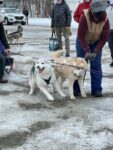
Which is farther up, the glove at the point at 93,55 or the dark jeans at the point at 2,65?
the glove at the point at 93,55

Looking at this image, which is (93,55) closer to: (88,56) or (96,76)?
(88,56)

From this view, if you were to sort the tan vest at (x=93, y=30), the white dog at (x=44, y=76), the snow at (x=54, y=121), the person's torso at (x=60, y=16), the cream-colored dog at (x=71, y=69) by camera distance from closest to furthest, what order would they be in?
the snow at (x=54, y=121), the tan vest at (x=93, y=30), the cream-colored dog at (x=71, y=69), the white dog at (x=44, y=76), the person's torso at (x=60, y=16)

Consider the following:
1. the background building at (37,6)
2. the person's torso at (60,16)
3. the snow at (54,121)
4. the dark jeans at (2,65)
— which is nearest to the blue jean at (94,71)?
the snow at (54,121)

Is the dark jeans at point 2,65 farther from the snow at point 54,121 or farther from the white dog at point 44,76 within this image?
the white dog at point 44,76

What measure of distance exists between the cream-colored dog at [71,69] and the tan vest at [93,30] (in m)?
0.37

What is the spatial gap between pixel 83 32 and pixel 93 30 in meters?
0.16

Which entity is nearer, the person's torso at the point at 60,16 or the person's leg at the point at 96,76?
the person's leg at the point at 96,76

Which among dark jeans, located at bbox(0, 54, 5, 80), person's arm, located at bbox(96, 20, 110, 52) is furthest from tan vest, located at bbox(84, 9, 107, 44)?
dark jeans, located at bbox(0, 54, 5, 80)

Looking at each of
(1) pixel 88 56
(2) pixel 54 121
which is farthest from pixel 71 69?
(2) pixel 54 121

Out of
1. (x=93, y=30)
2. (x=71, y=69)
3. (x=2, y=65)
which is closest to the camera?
(x=93, y=30)

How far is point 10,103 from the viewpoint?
6.73 m

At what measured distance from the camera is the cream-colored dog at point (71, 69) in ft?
22.1

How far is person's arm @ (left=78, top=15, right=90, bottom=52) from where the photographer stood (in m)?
6.64

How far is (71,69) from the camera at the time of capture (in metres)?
6.83
